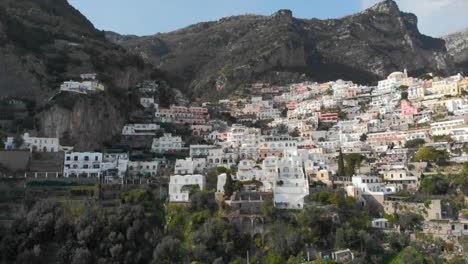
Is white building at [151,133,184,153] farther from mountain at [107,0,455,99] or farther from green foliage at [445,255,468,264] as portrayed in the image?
mountain at [107,0,455,99]

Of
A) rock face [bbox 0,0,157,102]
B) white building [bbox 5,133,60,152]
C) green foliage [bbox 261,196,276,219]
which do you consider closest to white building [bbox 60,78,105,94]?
rock face [bbox 0,0,157,102]

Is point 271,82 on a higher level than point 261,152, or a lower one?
higher

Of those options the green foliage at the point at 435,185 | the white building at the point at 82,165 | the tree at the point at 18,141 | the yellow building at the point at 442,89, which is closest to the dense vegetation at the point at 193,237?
the green foliage at the point at 435,185

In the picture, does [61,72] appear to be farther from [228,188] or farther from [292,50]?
[292,50]

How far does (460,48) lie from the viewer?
595 feet

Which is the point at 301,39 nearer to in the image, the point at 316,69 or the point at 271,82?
the point at 316,69

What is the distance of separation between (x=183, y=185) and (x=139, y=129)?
82.9 ft

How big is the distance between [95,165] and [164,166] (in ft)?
29.8

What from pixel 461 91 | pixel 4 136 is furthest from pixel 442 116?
pixel 4 136

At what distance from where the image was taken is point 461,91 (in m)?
77.5

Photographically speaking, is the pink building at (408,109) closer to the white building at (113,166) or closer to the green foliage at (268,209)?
the green foliage at (268,209)

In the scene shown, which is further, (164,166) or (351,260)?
(164,166)

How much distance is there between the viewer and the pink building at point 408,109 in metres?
75.0

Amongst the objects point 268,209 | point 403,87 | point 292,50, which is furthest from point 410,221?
point 292,50
